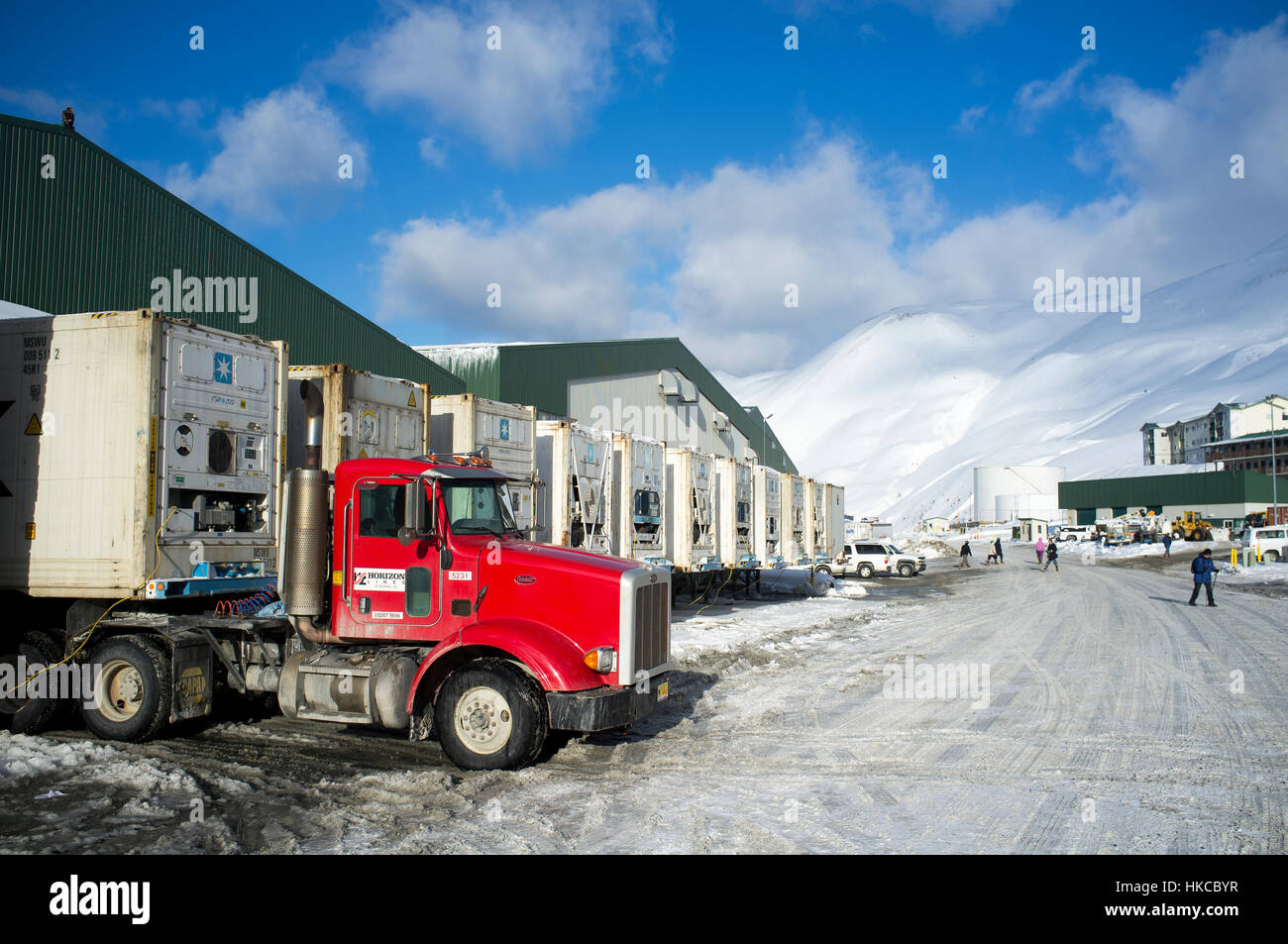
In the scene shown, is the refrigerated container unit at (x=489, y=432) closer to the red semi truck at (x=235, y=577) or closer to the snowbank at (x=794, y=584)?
the red semi truck at (x=235, y=577)

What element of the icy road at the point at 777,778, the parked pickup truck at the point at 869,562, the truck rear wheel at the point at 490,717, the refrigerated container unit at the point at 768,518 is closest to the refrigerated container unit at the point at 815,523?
the refrigerated container unit at the point at 768,518

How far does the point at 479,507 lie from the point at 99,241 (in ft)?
47.2

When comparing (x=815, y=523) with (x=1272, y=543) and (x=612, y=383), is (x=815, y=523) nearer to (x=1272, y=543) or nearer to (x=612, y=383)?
(x=612, y=383)

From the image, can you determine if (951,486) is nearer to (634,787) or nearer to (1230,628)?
(1230,628)

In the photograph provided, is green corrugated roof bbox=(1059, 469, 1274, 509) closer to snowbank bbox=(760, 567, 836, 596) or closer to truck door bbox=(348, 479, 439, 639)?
snowbank bbox=(760, 567, 836, 596)

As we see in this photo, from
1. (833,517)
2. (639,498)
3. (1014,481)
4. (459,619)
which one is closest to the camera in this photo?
(459,619)

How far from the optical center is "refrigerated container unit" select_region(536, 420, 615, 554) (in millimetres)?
16859

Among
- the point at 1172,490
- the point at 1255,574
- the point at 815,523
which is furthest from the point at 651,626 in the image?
the point at 1172,490

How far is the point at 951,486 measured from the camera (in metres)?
188

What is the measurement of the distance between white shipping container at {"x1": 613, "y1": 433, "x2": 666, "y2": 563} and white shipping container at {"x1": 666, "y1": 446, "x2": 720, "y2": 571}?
0.60 meters

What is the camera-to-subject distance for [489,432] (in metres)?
14.5

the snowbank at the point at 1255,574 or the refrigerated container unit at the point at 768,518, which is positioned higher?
the refrigerated container unit at the point at 768,518

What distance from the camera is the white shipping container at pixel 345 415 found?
10398mm

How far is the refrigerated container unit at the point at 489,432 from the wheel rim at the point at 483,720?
210 inches
